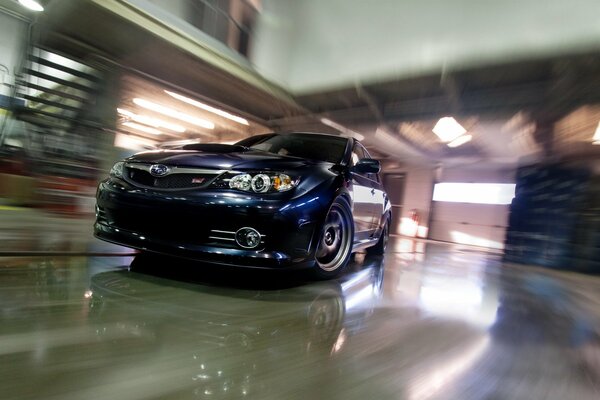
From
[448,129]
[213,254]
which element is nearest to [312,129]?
[448,129]

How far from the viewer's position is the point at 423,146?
1220 centimetres

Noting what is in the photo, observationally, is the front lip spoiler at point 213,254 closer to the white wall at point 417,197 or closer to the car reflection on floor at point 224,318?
the car reflection on floor at point 224,318

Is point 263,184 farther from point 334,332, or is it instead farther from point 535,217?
point 535,217

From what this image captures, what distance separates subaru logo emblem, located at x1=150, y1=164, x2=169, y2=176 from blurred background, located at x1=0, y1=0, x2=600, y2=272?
5.64ft

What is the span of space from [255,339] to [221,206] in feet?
2.55

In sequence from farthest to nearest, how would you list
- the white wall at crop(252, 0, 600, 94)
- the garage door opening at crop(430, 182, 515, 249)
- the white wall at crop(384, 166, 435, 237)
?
the white wall at crop(384, 166, 435, 237) → the garage door opening at crop(430, 182, 515, 249) → the white wall at crop(252, 0, 600, 94)

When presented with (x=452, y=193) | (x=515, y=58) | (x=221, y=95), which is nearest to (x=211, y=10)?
(x=221, y=95)

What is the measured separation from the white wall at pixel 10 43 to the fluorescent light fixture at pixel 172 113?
237 cm

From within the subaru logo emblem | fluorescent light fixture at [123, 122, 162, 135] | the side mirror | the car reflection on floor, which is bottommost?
the car reflection on floor

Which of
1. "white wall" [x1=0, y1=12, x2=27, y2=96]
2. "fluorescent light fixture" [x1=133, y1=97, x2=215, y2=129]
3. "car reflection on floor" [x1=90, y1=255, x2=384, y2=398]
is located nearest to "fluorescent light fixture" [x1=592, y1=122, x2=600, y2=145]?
"car reflection on floor" [x1=90, y1=255, x2=384, y2=398]

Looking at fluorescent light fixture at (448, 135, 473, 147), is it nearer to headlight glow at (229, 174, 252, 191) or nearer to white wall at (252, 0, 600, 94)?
white wall at (252, 0, 600, 94)

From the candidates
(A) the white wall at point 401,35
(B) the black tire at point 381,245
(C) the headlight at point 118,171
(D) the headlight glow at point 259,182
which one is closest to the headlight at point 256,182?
(D) the headlight glow at point 259,182

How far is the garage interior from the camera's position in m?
1.29

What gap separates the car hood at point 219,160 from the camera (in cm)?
213
